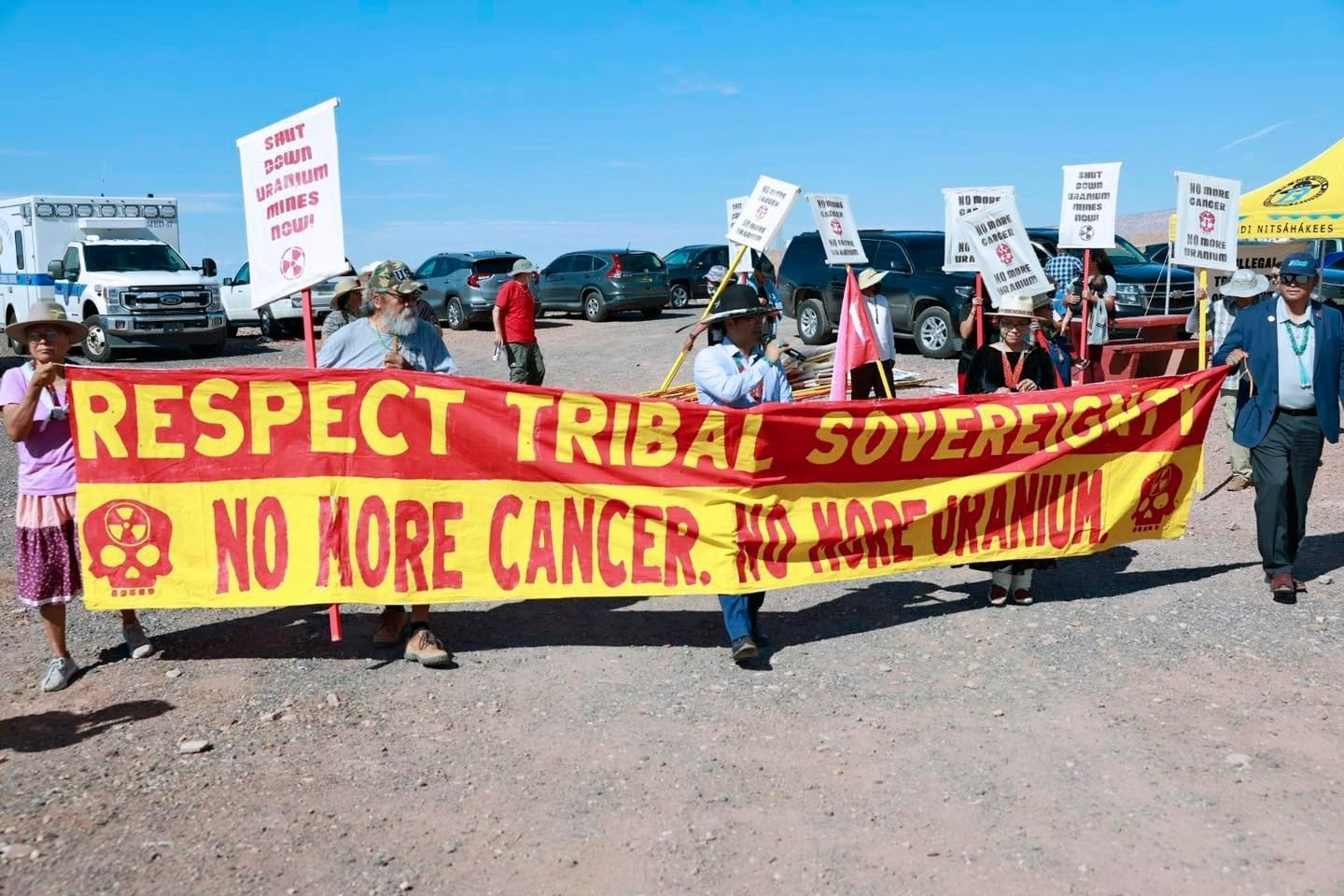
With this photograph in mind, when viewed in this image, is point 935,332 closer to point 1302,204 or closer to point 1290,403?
point 1302,204

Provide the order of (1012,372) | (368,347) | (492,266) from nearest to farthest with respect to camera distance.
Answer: (368,347) < (1012,372) < (492,266)

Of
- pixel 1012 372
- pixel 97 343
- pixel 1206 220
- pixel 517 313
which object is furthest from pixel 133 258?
pixel 1012 372

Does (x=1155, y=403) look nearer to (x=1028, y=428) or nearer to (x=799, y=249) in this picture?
(x=1028, y=428)

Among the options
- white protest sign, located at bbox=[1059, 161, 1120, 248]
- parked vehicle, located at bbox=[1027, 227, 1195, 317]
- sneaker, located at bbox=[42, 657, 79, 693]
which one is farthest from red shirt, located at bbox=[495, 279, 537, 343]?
parked vehicle, located at bbox=[1027, 227, 1195, 317]

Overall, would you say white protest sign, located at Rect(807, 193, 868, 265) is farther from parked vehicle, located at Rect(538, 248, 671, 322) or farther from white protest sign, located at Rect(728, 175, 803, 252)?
parked vehicle, located at Rect(538, 248, 671, 322)

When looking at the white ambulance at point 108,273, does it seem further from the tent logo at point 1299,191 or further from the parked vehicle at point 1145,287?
the tent logo at point 1299,191

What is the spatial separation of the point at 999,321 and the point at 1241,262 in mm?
13654

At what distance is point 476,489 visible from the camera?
232 inches

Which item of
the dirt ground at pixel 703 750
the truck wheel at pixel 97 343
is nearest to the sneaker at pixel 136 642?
the dirt ground at pixel 703 750

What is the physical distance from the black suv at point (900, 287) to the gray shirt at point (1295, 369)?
1059cm

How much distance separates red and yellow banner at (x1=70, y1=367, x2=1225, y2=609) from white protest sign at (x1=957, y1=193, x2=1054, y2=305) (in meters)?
2.74

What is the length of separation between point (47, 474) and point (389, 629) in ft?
6.02

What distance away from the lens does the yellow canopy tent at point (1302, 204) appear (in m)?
17.0

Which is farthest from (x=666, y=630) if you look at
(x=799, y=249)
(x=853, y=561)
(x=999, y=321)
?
(x=799, y=249)
